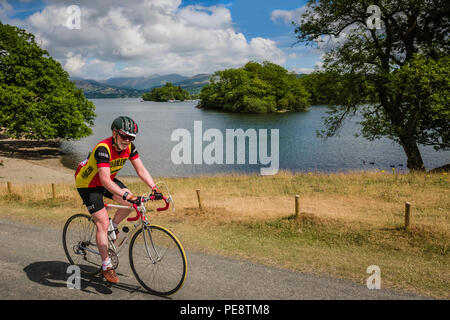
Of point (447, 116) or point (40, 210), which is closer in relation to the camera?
point (40, 210)

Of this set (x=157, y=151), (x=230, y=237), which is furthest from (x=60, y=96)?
(x=230, y=237)

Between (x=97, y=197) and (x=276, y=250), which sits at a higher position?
(x=97, y=197)

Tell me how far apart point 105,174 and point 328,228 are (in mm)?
6038

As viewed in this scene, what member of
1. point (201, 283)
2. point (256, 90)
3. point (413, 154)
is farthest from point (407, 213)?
point (256, 90)

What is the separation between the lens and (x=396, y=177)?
17.4 metres

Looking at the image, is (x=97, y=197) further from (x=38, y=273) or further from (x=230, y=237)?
(x=230, y=237)

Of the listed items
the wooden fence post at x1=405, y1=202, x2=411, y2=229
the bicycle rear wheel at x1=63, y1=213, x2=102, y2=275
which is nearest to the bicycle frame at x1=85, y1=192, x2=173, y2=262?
the bicycle rear wheel at x1=63, y1=213, x2=102, y2=275

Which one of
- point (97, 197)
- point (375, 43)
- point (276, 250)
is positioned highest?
point (375, 43)

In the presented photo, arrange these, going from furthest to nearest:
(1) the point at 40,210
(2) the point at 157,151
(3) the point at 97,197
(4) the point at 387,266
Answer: (2) the point at 157,151 → (1) the point at 40,210 → (4) the point at 387,266 → (3) the point at 97,197

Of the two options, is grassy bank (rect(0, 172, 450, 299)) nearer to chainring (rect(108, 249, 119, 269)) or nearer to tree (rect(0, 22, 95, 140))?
chainring (rect(108, 249, 119, 269))

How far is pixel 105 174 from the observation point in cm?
446

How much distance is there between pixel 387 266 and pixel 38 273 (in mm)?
6538

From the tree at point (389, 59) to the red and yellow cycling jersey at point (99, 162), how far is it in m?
18.6

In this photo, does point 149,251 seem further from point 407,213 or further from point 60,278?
point 407,213
